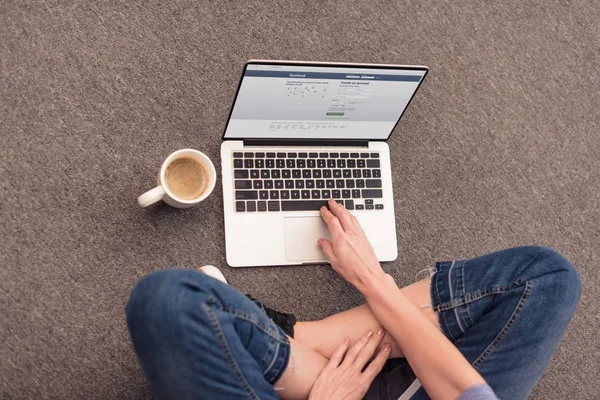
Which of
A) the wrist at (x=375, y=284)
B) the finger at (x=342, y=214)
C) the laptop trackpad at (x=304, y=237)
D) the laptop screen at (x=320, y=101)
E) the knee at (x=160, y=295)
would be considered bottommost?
the wrist at (x=375, y=284)

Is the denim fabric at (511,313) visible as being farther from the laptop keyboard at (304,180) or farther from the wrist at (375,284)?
the laptop keyboard at (304,180)

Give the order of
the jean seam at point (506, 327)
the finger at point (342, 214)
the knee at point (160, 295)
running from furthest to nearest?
the finger at point (342, 214), the jean seam at point (506, 327), the knee at point (160, 295)

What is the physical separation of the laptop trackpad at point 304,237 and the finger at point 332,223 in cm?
2

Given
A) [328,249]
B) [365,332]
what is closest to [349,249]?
[328,249]

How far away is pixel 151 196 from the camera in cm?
96

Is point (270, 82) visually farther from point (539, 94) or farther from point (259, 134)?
point (539, 94)

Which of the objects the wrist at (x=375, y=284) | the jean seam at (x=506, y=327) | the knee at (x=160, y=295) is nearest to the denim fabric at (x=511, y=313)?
the jean seam at (x=506, y=327)

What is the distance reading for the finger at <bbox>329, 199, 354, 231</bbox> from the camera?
1.06 metres

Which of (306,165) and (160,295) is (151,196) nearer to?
(160,295)

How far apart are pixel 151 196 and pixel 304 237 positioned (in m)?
0.28

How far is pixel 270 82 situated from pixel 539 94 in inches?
26.0

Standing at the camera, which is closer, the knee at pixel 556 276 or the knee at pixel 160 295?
the knee at pixel 160 295

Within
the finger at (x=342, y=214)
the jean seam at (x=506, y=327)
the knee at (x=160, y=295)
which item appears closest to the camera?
the knee at (x=160, y=295)

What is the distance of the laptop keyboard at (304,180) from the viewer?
106cm
